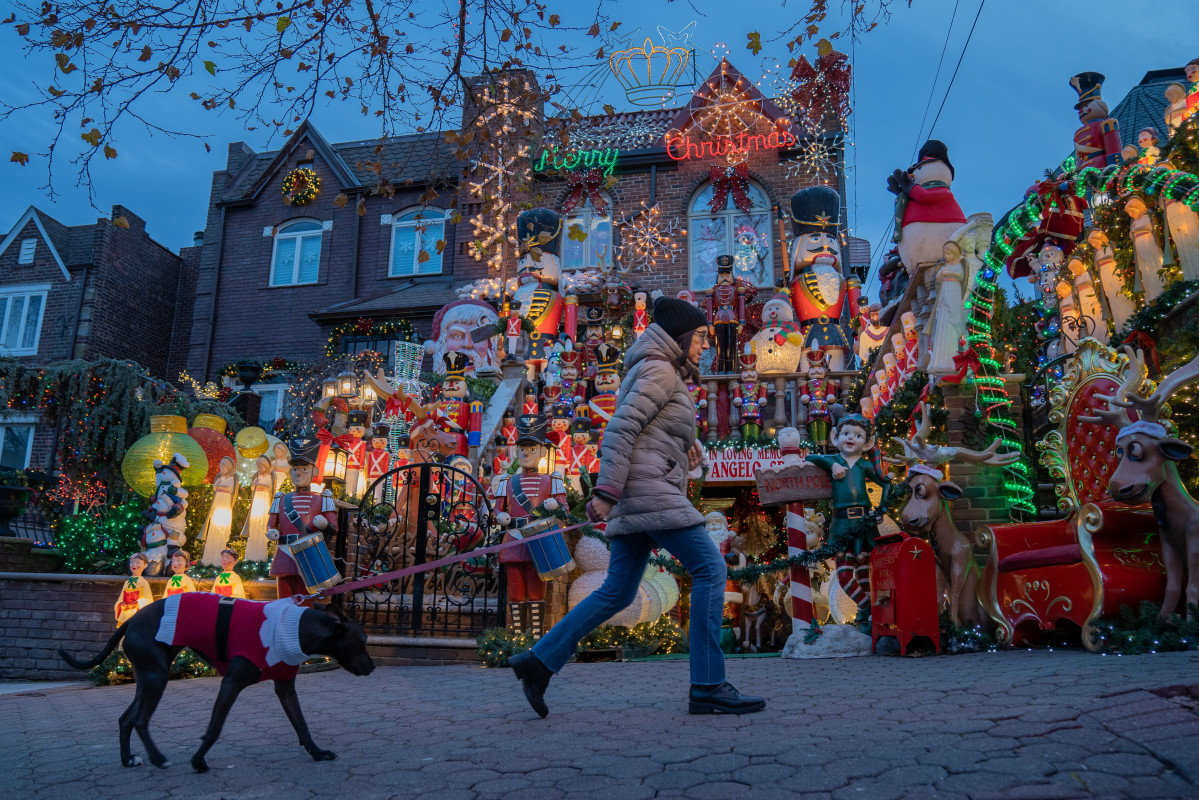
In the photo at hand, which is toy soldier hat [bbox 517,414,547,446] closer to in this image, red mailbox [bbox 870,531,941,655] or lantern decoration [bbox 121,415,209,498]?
red mailbox [bbox 870,531,941,655]

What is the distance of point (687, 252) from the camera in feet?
61.9

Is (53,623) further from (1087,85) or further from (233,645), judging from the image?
(1087,85)

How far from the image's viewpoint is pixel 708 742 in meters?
2.96

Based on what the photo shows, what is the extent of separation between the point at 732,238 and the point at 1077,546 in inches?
565

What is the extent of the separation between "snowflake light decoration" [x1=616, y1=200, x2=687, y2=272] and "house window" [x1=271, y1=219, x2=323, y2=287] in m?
8.37

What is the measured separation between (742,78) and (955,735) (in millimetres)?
18994

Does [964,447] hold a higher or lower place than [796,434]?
lower

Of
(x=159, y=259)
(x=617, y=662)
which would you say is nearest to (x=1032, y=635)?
(x=617, y=662)

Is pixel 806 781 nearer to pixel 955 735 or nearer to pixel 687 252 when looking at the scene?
pixel 955 735

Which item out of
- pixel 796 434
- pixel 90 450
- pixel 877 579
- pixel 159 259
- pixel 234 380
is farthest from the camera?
pixel 159 259

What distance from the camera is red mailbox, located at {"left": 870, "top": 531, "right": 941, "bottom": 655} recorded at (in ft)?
18.1

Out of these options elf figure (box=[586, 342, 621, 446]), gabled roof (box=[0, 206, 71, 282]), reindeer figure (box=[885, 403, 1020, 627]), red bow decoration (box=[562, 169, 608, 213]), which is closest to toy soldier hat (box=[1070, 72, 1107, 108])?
elf figure (box=[586, 342, 621, 446])

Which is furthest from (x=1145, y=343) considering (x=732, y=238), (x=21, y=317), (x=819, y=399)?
(x=21, y=317)

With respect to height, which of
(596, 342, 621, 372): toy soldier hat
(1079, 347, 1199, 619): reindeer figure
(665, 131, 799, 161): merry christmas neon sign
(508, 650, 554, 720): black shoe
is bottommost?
(508, 650, 554, 720): black shoe
